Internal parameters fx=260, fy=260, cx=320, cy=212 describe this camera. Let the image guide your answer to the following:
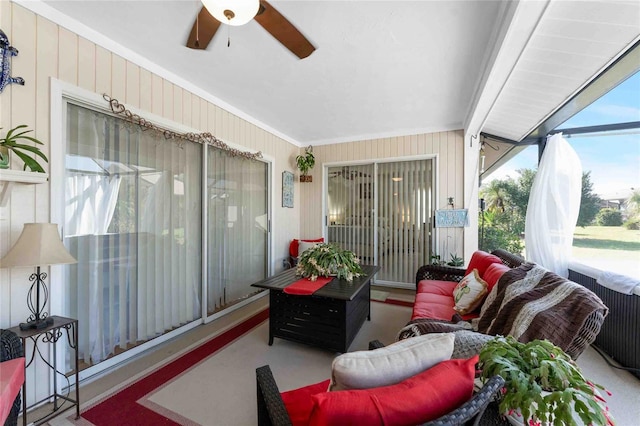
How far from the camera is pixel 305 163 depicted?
190 inches

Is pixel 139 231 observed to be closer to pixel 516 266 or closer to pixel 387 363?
pixel 387 363

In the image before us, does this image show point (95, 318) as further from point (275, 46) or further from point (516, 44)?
point (516, 44)

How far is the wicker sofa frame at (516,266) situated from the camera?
118 cm

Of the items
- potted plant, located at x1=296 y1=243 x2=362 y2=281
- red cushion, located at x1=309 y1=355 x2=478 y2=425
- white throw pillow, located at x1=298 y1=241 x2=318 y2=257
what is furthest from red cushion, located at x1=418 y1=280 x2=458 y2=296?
red cushion, located at x1=309 y1=355 x2=478 y2=425

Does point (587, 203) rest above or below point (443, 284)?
above

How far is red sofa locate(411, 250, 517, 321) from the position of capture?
85.6 inches

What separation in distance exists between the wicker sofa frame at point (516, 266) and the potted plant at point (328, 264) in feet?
3.50

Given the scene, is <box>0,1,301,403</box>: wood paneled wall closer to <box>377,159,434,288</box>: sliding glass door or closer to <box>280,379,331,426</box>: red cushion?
<box>280,379,331,426</box>: red cushion

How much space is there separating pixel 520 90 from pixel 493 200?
214cm

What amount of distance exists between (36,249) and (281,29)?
1959mm

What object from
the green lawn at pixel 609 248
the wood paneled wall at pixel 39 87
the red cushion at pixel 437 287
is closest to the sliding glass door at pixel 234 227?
the wood paneled wall at pixel 39 87

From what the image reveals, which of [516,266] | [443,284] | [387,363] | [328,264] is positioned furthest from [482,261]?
[387,363]

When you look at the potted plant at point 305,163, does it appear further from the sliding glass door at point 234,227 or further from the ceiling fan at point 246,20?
the ceiling fan at point 246,20

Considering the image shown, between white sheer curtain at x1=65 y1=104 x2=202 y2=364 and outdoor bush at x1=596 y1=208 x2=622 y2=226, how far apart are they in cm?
457
